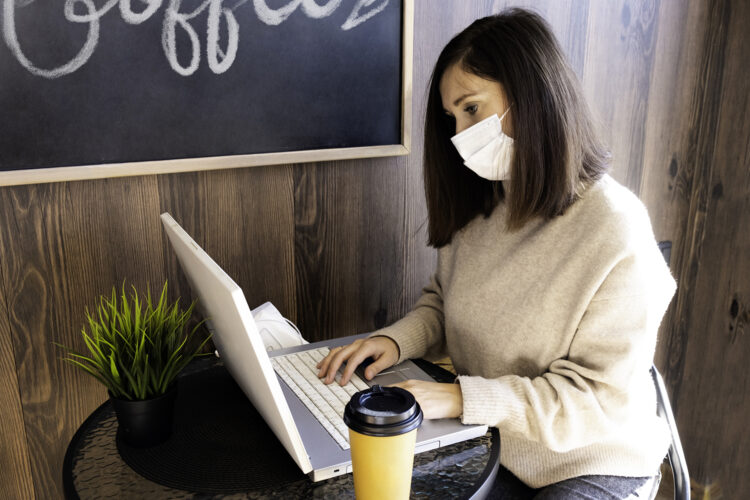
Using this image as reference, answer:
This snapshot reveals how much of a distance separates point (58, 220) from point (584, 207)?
0.93 m

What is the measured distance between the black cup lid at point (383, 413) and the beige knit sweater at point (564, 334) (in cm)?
27

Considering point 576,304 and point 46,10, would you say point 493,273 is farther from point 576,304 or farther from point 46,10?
point 46,10

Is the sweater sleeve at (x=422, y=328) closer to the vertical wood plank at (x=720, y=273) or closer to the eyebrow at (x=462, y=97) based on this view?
the eyebrow at (x=462, y=97)

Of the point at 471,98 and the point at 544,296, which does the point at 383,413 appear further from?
the point at 471,98

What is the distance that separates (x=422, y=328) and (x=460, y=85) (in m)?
0.47

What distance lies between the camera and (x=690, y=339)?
6.88ft

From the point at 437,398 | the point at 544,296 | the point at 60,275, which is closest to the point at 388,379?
the point at 437,398

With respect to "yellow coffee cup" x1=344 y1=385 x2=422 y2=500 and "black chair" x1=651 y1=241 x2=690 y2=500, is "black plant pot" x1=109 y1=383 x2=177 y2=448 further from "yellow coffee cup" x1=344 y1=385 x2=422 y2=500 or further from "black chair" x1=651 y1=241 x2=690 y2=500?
"black chair" x1=651 y1=241 x2=690 y2=500

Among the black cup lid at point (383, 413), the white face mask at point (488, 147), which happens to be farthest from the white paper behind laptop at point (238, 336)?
the white face mask at point (488, 147)

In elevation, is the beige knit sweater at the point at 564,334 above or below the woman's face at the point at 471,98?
below

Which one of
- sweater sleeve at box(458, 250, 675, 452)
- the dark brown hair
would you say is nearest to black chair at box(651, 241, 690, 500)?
sweater sleeve at box(458, 250, 675, 452)

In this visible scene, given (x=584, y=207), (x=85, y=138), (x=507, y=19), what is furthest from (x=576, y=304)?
(x=85, y=138)

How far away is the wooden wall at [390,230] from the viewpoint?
4.06 feet

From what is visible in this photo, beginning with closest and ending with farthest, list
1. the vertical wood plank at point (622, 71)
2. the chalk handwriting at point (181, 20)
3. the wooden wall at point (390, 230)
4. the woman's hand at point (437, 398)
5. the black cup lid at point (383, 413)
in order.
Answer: the black cup lid at point (383, 413), the woman's hand at point (437, 398), the chalk handwriting at point (181, 20), the wooden wall at point (390, 230), the vertical wood plank at point (622, 71)
